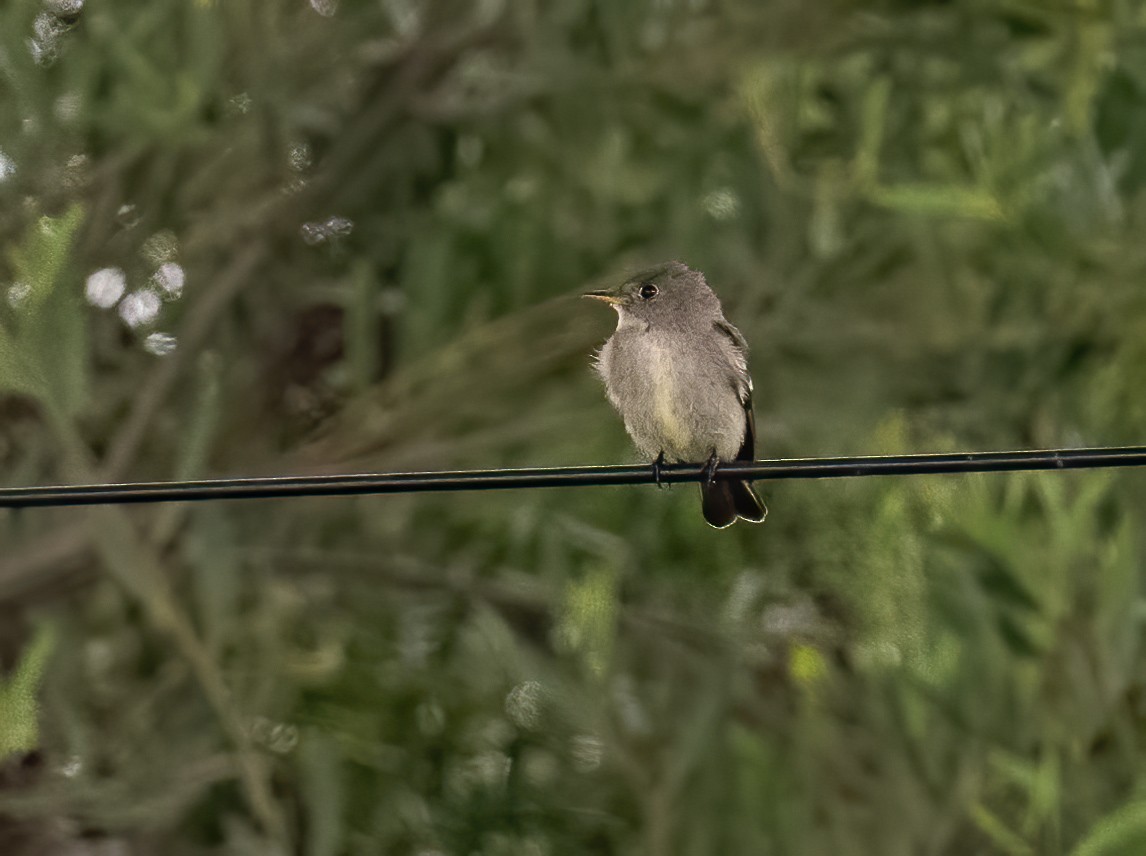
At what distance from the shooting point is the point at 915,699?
5730 mm

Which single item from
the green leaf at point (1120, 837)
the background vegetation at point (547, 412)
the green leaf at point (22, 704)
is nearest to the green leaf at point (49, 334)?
the background vegetation at point (547, 412)

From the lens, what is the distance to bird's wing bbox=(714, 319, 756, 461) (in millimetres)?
5465

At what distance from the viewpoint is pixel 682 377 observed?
17.2 feet

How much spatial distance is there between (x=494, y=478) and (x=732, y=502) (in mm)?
2244

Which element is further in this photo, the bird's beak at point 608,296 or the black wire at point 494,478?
the bird's beak at point 608,296

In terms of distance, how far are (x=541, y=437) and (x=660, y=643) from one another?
2.87 feet

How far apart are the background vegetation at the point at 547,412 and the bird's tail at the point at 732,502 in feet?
2.02

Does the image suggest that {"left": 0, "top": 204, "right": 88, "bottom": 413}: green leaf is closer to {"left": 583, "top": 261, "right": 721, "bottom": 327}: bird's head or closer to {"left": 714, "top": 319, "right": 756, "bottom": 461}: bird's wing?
{"left": 583, "top": 261, "right": 721, "bottom": 327}: bird's head

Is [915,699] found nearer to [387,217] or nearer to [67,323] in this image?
[387,217]

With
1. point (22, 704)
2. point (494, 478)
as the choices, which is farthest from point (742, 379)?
point (22, 704)

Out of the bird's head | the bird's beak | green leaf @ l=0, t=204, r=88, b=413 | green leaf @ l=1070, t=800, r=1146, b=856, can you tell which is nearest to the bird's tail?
the bird's head

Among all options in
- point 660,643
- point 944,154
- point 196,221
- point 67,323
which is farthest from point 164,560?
point 944,154

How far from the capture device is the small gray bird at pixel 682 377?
5238 mm

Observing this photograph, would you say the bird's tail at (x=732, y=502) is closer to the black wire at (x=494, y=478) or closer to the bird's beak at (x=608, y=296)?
the bird's beak at (x=608, y=296)
